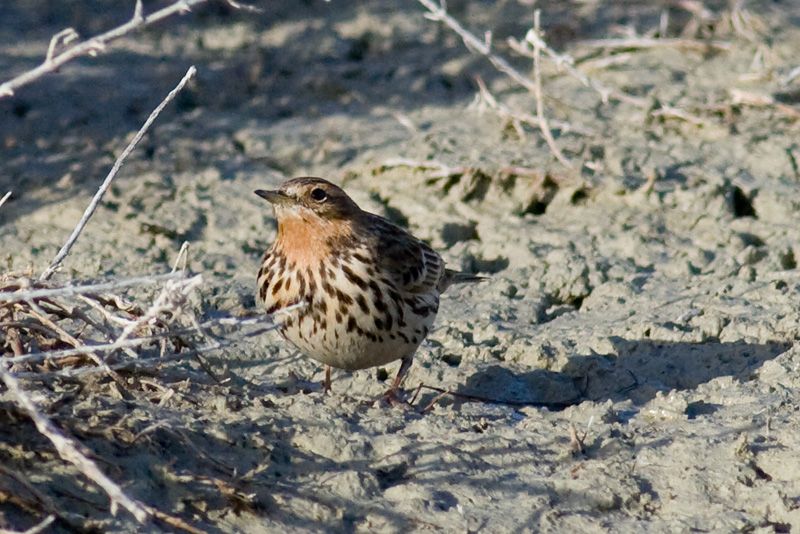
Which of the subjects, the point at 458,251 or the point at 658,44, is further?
the point at 658,44

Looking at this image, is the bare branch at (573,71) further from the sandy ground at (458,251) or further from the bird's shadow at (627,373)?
the bird's shadow at (627,373)

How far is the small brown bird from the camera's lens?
6694mm

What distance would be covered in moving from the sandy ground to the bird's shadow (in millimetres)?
16

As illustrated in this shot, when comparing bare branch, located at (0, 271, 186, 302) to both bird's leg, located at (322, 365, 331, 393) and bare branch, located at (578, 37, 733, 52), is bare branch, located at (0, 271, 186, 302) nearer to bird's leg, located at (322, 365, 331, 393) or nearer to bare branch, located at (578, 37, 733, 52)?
bird's leg, located at (322, 365, 331, 393)

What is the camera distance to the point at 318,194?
697cm

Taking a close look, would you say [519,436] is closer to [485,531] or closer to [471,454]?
[471,454]

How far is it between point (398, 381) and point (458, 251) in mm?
1955

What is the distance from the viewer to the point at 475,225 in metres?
9.30

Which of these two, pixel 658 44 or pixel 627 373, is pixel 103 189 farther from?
pixel 658 44

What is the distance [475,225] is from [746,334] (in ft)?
7.26

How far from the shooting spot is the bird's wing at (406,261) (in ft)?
23.1

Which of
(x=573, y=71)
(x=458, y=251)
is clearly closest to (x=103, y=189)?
(x=458, y=251)

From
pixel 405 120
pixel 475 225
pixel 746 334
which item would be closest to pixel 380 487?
pixel 746 334

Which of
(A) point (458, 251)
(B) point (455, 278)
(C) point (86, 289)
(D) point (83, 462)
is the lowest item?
(A) point (458, 251)
